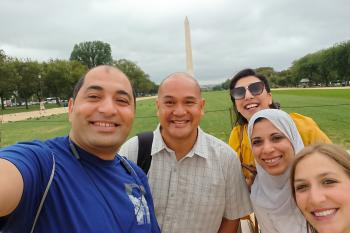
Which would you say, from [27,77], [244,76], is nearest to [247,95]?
[244,76]

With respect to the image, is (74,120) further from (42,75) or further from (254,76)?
(42,75)

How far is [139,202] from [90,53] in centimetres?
10991

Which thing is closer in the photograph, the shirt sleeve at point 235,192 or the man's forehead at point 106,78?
the man's forehead at point 106,78

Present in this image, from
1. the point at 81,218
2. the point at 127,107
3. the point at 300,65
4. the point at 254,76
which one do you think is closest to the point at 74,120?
the point at 127,107

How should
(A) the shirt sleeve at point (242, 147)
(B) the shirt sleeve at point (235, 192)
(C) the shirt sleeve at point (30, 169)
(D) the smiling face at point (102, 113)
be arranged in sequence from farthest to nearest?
(A) the shirt sleeve at point (242, 147) < (B) the shirt sleeve at point (235, 192) < (D) the smiling face at point (102, 113) < (C) the shirt sleeve at point (30, 169)

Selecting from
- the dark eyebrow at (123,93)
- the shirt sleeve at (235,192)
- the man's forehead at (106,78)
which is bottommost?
the shirt sleeve at (235,192)

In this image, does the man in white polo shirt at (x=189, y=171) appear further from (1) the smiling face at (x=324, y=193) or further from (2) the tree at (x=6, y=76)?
(2) the tree at (x=6, y=76)

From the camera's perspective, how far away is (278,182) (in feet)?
9.59

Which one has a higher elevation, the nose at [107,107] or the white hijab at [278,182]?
the nose at [107,107]

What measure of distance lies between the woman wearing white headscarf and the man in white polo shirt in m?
0.24

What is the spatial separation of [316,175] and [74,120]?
1.66 metres

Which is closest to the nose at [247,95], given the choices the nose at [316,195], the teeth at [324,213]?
the nose at [316,195]

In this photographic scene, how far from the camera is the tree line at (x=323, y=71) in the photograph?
285ft

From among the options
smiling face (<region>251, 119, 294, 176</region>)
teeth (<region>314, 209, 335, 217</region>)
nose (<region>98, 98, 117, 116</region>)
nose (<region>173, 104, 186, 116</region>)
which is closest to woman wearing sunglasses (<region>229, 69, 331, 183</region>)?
smiling face (<region>251, 119, 294, 176</region>)
